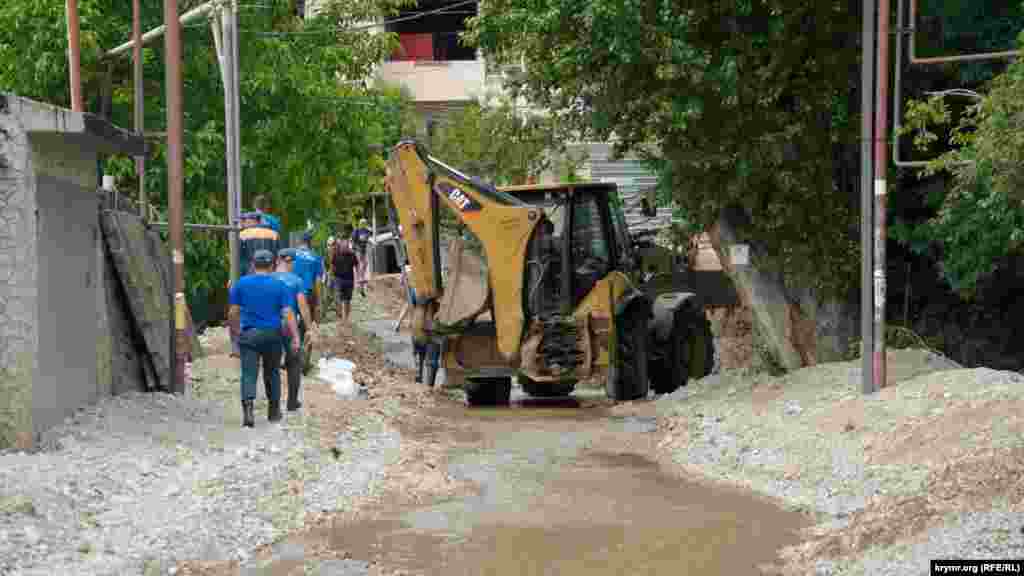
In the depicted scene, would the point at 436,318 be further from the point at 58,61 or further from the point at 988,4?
the point at 58,61

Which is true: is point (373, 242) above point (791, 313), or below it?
below

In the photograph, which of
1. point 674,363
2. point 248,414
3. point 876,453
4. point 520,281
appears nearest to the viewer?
point 876,453

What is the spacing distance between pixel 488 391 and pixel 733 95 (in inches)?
205

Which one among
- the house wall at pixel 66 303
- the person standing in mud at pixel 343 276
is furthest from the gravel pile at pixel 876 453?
the person standing in mud at pixel 343 276

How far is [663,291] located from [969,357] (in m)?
5.16

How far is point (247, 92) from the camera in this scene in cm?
2761

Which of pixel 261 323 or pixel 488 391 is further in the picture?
pixel 488 391

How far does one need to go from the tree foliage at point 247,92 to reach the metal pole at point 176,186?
945 centimetres

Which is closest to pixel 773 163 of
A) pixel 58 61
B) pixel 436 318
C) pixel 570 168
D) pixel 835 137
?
pixel 835 137

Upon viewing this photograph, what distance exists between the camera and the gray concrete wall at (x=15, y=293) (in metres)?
11.1

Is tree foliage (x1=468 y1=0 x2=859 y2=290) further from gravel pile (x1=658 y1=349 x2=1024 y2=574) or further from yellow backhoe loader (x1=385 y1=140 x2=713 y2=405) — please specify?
gravel pile (x1=658 y1=349 x2=1024 y2=574)

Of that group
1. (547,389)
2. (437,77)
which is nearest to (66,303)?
(547,389)

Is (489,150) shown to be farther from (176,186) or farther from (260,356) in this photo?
(260,356)

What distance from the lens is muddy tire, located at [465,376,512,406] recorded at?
65.0ft
